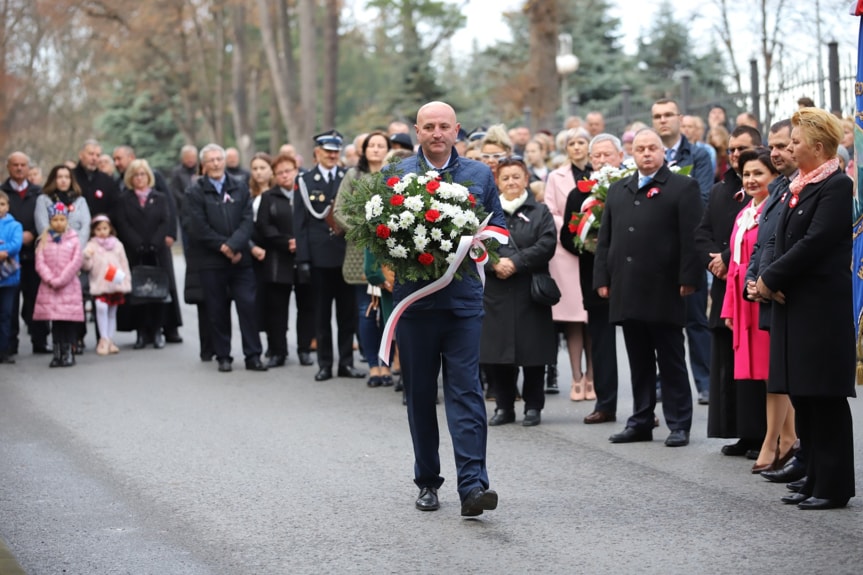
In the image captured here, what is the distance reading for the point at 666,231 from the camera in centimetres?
1038

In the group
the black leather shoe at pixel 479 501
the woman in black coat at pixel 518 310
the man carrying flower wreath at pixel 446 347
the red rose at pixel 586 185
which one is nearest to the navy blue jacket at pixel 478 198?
the man carrying flower wreath at pixel 446 347

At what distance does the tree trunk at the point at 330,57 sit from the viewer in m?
35.4

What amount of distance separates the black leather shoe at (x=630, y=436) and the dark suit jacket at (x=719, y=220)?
3.84ft

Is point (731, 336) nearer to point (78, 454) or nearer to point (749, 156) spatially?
point (749, 156)

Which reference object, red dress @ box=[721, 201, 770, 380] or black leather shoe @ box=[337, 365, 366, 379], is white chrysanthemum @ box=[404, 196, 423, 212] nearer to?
red dress @ box=[721, 201, 770, 380]

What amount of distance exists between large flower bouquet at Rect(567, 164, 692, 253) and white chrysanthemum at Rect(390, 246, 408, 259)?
3.79 metres

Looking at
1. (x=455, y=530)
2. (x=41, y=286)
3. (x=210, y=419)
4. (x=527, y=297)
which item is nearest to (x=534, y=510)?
(x=455, y=530)

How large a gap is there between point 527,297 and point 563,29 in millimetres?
30620

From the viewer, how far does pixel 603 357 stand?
1162cm

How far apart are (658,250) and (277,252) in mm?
6093

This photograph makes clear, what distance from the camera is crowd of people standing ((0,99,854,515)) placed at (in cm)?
813

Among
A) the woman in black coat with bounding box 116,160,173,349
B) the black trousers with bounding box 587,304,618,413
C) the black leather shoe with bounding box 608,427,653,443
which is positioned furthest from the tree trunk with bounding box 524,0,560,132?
the black leather shoe with bounding box 608,427,653,443

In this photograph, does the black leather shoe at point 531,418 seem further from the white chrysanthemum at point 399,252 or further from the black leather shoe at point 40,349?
the black leather shoe at point 40,349

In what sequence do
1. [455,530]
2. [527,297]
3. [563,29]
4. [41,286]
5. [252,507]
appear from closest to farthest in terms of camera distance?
[455,530] → [252,507] → [527,297] → [41,286] → [563,29]
